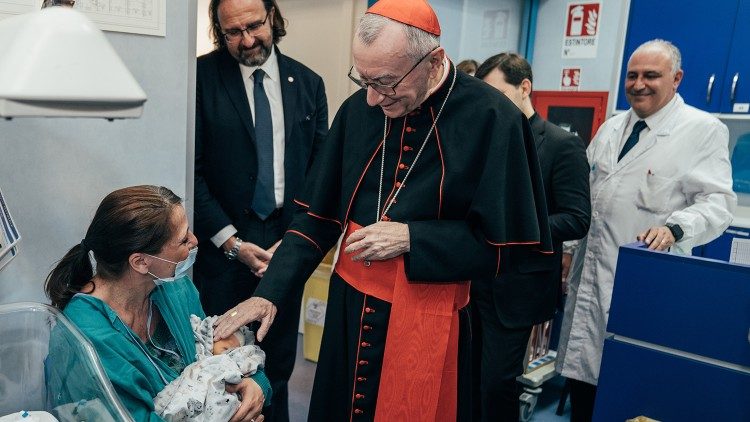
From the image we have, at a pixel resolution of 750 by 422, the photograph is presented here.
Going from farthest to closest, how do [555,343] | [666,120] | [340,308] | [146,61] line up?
[555,343]
[666,120]
[146,61]
[340,308]

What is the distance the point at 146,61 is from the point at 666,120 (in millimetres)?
1990

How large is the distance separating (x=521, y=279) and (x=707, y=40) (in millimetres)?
2344

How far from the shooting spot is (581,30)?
14.8 ft

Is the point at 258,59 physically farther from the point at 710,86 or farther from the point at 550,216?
the point at 710,86

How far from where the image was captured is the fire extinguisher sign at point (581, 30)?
4434 mm

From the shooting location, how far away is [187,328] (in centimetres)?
166

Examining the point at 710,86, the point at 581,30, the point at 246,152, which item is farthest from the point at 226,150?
the point at 581,30

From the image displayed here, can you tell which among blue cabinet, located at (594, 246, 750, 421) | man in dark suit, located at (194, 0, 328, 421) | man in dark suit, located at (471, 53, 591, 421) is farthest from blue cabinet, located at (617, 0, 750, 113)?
man in dark suit, located at (194, 0, 328, 421)

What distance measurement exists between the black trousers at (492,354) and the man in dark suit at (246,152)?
0.71m

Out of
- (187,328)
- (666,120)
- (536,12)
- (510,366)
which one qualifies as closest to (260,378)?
(187,328)

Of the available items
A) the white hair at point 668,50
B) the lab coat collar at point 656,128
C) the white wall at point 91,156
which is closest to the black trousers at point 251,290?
the white wall at point 91,156

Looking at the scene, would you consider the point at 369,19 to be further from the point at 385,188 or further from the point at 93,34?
the point at 93,34

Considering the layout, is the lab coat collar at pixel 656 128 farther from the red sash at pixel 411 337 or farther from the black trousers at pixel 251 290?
the black trousers at pixel 251 290

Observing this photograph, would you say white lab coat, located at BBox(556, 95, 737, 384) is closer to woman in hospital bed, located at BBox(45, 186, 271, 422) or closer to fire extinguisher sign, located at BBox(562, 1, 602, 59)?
woman in hospital bed, located at BBox(45, 186, 271, 422)
